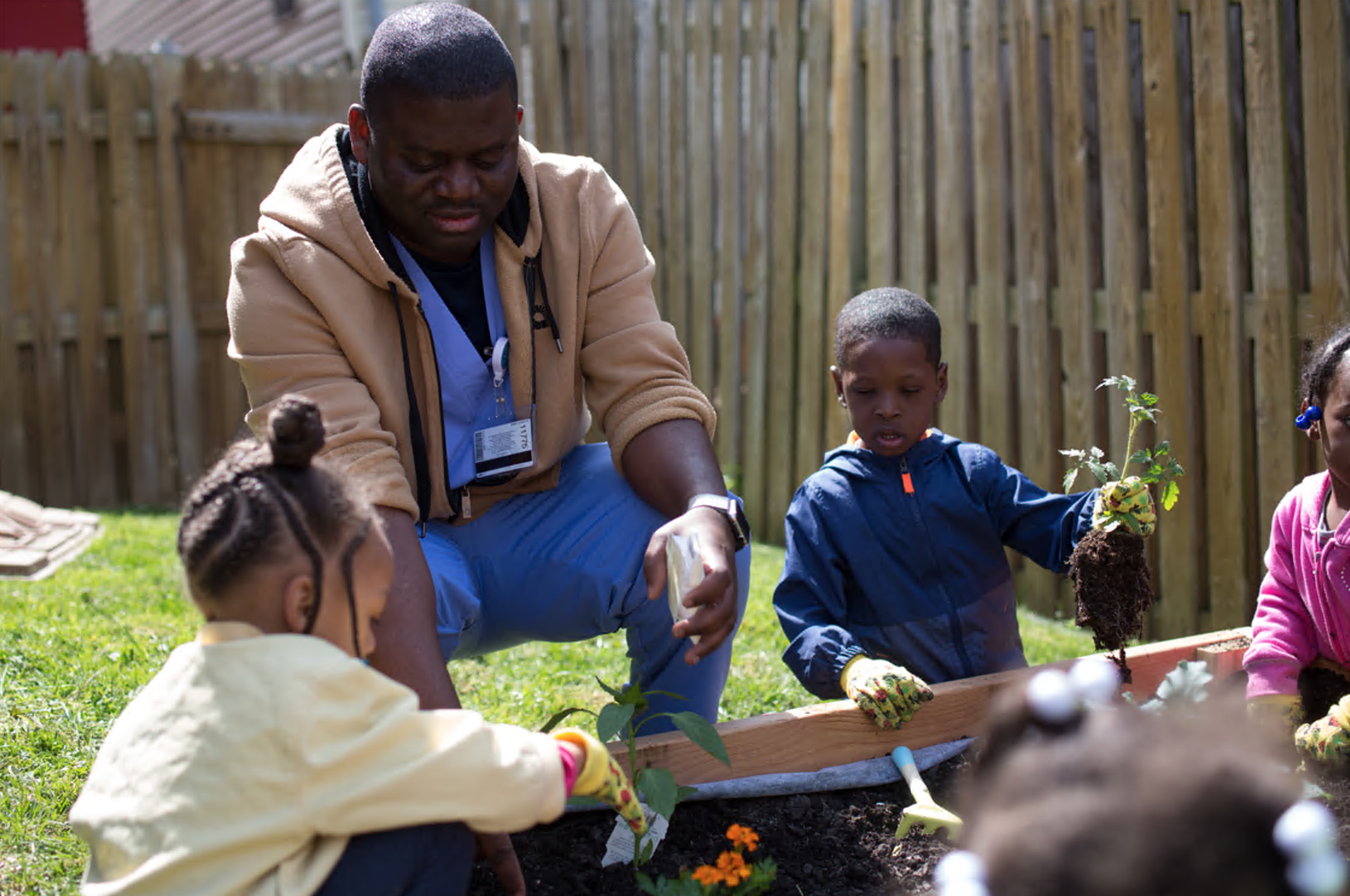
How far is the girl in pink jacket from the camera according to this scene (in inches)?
102

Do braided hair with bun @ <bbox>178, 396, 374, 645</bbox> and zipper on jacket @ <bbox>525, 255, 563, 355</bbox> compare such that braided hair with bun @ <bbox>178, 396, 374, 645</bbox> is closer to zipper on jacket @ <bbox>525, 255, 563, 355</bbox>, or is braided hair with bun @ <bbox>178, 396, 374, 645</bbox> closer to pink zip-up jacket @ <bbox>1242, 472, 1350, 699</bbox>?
zipper on jacket @ <bbox>525, 255, 563, 355</bbox>

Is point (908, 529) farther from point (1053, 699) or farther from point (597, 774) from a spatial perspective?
point (1053, 699)

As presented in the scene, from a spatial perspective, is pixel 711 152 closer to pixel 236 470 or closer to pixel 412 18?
pixel 412 18

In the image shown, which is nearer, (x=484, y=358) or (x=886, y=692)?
(x=886, y=692)

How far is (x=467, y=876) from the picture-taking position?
186 cm

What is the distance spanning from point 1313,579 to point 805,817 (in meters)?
1.27

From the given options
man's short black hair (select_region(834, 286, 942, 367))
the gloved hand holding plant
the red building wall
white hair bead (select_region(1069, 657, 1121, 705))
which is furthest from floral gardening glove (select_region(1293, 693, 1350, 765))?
the red building wall

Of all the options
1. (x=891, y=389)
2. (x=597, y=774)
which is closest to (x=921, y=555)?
(x=891, y=389)

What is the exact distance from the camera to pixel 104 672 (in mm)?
3230

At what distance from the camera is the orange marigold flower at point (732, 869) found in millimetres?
2047

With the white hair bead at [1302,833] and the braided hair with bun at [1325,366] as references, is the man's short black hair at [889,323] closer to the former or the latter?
the braided hair with bun at [1325,366]

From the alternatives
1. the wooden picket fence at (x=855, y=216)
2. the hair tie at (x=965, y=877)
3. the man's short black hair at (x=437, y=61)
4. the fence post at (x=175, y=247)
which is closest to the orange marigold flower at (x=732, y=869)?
the hair tie at (x=965, y=877)

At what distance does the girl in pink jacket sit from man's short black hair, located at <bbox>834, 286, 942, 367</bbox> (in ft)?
2.82

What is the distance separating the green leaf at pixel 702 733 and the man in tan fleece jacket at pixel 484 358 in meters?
0.15
